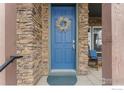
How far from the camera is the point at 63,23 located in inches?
245

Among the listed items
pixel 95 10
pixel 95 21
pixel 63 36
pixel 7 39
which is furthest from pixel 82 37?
pixel 95 21

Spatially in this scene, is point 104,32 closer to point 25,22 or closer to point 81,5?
point 25,22

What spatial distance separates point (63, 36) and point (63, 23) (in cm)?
36

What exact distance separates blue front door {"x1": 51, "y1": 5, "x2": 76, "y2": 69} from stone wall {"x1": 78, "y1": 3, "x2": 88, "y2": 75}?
0.19 metres

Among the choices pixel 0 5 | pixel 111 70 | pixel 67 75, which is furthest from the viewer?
pixel 67 75

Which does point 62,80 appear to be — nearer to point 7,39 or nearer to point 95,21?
point 7,39

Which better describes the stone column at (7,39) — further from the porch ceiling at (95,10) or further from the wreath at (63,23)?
the porch ceiling at (95,10)

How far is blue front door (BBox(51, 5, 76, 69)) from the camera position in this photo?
20.4 ft

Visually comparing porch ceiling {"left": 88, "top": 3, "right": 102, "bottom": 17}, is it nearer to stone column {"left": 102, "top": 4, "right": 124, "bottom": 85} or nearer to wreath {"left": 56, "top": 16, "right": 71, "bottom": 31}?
wreath {"left": 56, "top": 16, "right": 71, "bottom": 31}

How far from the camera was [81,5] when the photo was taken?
6.11 metres

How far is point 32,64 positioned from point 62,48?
186 cm

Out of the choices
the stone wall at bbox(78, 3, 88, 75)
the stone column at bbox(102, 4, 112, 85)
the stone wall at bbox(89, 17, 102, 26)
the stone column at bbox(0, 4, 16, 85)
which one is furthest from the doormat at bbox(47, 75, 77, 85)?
the stone wall at bbox(89, 17, 102, 26)

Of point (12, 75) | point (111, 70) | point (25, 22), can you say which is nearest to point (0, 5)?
point (12, 75)

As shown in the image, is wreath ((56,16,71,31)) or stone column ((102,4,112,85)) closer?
stone column ((102,4,112,85))
